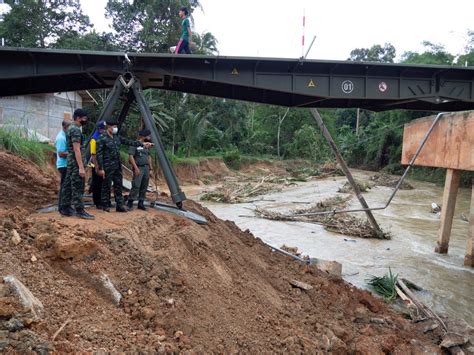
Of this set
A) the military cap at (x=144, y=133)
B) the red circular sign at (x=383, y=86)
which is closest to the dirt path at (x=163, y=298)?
the military cap at (x=144, y=133)

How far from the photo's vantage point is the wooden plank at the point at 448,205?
39.9 ft

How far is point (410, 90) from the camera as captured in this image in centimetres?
1041

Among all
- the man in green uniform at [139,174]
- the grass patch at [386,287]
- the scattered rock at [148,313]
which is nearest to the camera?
the scattered rock at [148,313]

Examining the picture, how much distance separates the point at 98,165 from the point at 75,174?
0.67 m

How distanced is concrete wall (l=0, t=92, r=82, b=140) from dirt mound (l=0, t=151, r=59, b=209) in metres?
8.63

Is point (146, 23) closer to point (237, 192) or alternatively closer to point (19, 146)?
point (237, 192)

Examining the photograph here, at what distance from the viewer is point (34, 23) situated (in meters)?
28.5

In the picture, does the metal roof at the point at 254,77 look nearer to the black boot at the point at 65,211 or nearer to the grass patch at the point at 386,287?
the black boot at the point at 65,211

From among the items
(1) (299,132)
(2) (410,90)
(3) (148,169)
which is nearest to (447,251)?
(2) (410,90)

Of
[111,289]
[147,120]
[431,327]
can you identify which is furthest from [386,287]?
[111,289]

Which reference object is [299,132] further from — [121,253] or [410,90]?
[121,253]

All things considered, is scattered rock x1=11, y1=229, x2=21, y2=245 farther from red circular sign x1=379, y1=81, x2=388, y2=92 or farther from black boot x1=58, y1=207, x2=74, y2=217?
red circular sign x1=379, y1=81, x2=388, y2=92

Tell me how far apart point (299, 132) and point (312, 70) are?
1565 inches

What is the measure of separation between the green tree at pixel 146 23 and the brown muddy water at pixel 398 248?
574 inches
